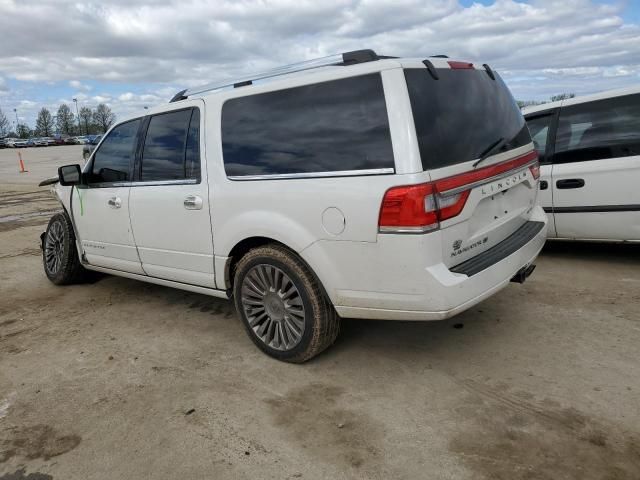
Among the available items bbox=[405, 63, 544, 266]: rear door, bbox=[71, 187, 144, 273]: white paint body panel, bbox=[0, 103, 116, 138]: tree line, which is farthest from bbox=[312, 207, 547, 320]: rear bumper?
bbox=[0, 103, 116, 138]: tree line

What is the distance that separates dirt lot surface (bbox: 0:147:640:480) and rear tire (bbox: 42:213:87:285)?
75 centimetres

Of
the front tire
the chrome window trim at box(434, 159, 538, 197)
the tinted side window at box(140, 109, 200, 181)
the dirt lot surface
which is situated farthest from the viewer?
the tinted side window at box(140, 109, 200, 181)

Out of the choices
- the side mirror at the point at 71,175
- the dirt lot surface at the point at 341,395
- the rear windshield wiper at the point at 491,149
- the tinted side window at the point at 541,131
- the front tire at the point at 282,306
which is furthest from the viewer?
the tinted side window at the point at 541,131

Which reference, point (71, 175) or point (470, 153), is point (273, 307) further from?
point (71, 175)

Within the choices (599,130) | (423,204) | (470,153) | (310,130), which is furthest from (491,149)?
(599,130)

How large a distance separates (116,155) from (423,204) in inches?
119

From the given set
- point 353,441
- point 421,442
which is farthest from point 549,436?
point 353,441

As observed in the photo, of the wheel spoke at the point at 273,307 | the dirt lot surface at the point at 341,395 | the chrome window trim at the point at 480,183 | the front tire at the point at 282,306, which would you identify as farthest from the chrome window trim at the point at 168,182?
the chrome window trim at the point at 480,183

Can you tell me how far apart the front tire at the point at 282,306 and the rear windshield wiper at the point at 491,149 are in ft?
3.97

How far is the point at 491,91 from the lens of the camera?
3.39 meters

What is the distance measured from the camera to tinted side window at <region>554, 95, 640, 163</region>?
192 inches

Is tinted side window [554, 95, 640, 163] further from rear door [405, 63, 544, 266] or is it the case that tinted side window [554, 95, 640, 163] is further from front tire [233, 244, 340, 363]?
front tire [233, 244, 340, 363]

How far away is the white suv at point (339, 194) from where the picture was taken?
9.11 ft

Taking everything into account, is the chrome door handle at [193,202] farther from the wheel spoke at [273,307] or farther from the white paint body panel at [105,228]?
the white paint body panel at [105,228]
